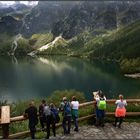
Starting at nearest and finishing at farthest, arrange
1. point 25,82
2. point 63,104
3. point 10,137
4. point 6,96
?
point 10,137, point 63,104, point 6,96, point 25,82

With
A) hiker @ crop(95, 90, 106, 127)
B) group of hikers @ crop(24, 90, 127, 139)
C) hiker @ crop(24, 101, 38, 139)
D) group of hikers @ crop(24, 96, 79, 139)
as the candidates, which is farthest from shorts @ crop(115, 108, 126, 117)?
hiker @ crop(24, 101, 38, 139)

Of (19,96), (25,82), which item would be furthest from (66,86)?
(19,96)

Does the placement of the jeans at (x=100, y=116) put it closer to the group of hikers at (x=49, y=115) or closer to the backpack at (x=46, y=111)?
the group of hikers at (x=49, y=115)

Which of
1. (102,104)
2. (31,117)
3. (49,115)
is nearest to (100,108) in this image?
(102,104)

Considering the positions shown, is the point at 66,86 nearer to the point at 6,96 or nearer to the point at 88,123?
the point at 6,96

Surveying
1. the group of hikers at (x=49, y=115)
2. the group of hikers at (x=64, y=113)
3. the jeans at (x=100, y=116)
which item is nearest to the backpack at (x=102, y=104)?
the group of hikers at (x=64, y=113)

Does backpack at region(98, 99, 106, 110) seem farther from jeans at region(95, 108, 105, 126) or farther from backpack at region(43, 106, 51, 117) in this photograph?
backpack at region(43, 106, 51, 117)

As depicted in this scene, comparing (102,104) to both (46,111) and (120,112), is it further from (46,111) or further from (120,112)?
(46,111)

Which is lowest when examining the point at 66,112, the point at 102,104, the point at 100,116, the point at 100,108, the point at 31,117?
the point at 100,116
